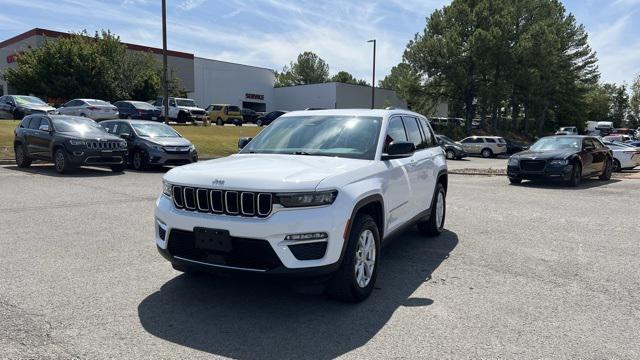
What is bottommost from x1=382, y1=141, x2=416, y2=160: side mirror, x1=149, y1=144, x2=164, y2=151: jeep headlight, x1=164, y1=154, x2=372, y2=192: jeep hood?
x1=149, y1=144, x2=164, y2=151: jeep headlight

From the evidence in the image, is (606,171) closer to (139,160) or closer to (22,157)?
(139,160)

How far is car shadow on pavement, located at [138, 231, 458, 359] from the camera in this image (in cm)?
354

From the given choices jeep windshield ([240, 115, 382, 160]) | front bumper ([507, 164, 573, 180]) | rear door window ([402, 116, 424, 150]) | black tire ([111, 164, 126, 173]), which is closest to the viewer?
jeep windshield ([240, 115, 382, 160])

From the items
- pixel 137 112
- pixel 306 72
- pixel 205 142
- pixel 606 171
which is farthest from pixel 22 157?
pixel 306 72

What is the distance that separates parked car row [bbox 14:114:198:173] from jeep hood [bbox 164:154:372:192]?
10.3 meters

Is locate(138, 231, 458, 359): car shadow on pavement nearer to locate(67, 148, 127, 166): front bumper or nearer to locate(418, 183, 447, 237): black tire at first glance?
locate(418, 183, 447, 237): black tire

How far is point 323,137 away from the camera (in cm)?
534

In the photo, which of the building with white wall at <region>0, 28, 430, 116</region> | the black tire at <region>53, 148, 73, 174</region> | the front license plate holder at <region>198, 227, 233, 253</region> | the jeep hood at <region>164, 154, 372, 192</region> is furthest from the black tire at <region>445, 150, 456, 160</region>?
the front license plate holder at <region>198, 227, 233, 253</region>

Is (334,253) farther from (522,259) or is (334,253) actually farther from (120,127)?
(120,127)

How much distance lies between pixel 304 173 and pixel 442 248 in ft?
10.3

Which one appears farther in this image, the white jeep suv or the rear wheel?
the rear wheel

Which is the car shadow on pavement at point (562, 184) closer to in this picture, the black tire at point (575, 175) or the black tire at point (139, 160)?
the black tire at point (575, 175)

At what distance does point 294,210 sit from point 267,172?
470 mm

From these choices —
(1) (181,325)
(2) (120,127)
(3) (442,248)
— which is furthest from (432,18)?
(1) (181,325)
